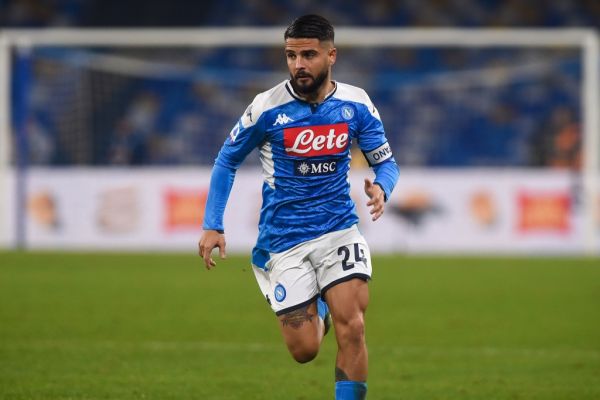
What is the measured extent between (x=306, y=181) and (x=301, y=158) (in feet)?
0.44

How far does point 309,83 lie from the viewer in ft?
20.9

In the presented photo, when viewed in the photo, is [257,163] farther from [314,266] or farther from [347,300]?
[347,300]

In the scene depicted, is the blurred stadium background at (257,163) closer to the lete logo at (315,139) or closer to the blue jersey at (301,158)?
the blue jersey at (301,158)

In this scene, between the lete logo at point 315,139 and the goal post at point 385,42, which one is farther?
the goal post at point 385,42

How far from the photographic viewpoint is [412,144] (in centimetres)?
2342

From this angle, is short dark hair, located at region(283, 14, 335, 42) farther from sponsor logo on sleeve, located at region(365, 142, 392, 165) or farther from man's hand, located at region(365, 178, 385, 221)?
man's hand, located at region(365, 178, 385, 221)

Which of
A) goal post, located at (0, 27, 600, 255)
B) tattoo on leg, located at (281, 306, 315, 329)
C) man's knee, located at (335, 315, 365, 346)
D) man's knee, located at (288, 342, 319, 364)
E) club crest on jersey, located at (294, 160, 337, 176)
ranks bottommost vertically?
man's knee, located at (288, 342, 319, 364)

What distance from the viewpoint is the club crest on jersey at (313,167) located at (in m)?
6.54

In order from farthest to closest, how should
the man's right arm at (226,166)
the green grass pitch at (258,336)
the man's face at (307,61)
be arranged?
the green grass pitch at (258,336)
the man's right arm at (226,166)
the man's face at (307,61)

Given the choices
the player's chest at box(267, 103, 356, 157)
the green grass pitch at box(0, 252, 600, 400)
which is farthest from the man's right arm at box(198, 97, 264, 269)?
the green grass pitch at box(0, 252, 600, 400)

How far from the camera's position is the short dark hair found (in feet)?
20.8

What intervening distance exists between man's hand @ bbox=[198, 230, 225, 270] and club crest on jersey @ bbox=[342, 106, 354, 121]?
0.97 m

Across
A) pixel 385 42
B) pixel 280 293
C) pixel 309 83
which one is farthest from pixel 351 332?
pixel 385 42

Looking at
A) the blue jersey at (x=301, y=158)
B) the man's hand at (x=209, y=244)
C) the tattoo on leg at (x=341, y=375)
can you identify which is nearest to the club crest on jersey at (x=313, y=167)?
the blue jersey at (x=301, y=158)
